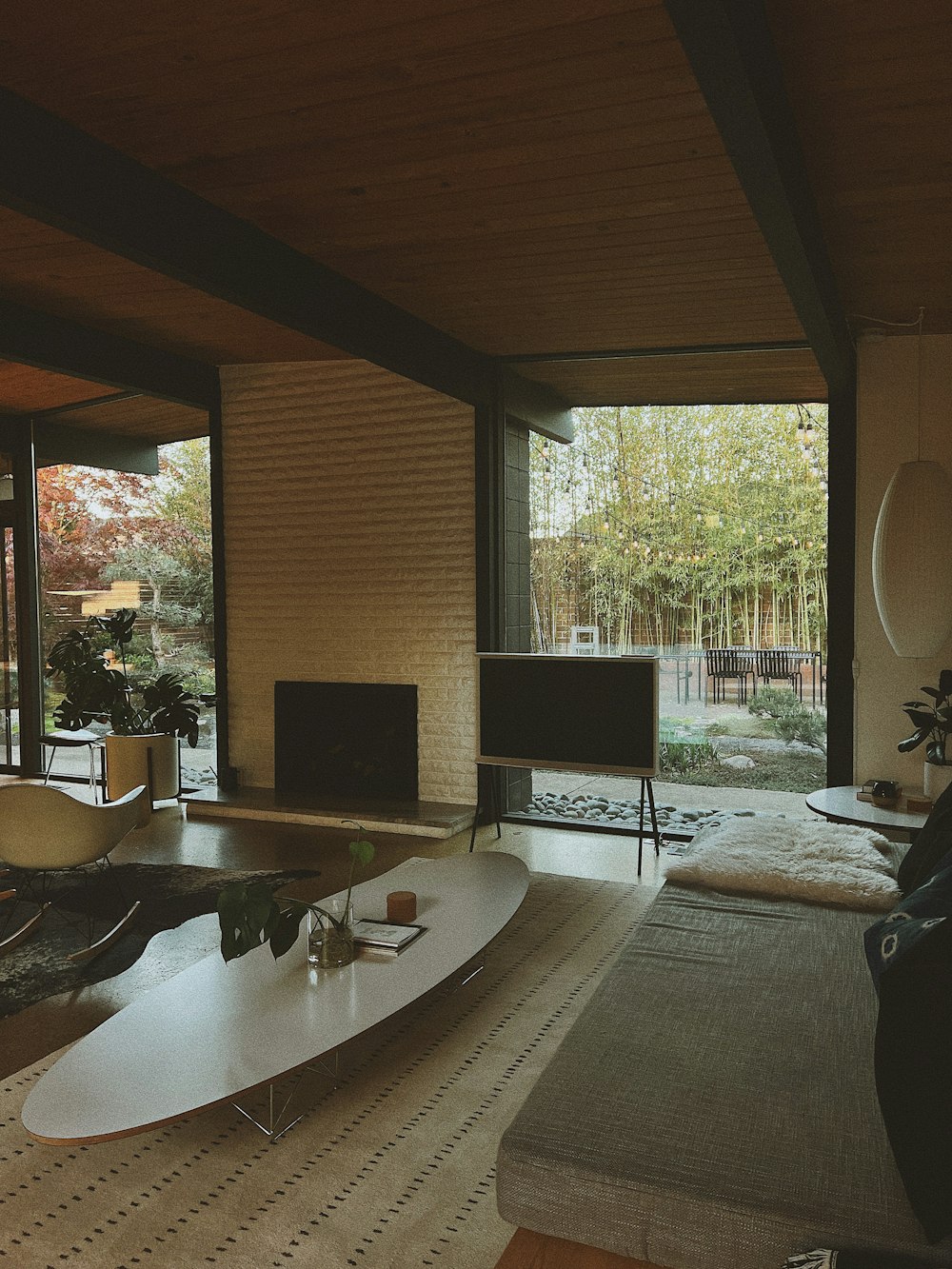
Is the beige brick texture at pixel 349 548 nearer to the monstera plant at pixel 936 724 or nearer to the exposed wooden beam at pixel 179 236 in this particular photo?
the exposed wooden beam at pixel 179 236

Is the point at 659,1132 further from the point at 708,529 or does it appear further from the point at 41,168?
the point at 708,529

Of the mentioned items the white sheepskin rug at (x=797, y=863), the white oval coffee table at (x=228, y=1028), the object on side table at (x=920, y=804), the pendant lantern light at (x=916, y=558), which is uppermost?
the pendant lantern light at (x=916, y=558)

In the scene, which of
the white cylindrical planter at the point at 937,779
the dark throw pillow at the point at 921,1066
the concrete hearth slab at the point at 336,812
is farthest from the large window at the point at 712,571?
the dark throw pillow at the point at 921,1066

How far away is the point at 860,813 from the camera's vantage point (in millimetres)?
4238

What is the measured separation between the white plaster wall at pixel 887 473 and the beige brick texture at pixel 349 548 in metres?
2.20

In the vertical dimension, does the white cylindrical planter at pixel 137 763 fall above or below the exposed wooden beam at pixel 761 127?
below

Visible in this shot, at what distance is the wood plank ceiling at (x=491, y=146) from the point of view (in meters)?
2.28

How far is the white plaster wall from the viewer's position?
196 inches

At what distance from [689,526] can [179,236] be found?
127 inches

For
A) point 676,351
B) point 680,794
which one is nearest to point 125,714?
point 680,794

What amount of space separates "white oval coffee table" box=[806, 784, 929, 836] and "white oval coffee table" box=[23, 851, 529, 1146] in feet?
5.21

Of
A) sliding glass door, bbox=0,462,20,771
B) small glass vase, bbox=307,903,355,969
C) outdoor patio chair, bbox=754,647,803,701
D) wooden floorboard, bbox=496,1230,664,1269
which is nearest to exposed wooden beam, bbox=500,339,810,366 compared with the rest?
outdoor patio chair, bbox=754,647,803,701

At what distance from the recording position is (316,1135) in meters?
2.64

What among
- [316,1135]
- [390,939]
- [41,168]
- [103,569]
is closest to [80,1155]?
[316,1135]
